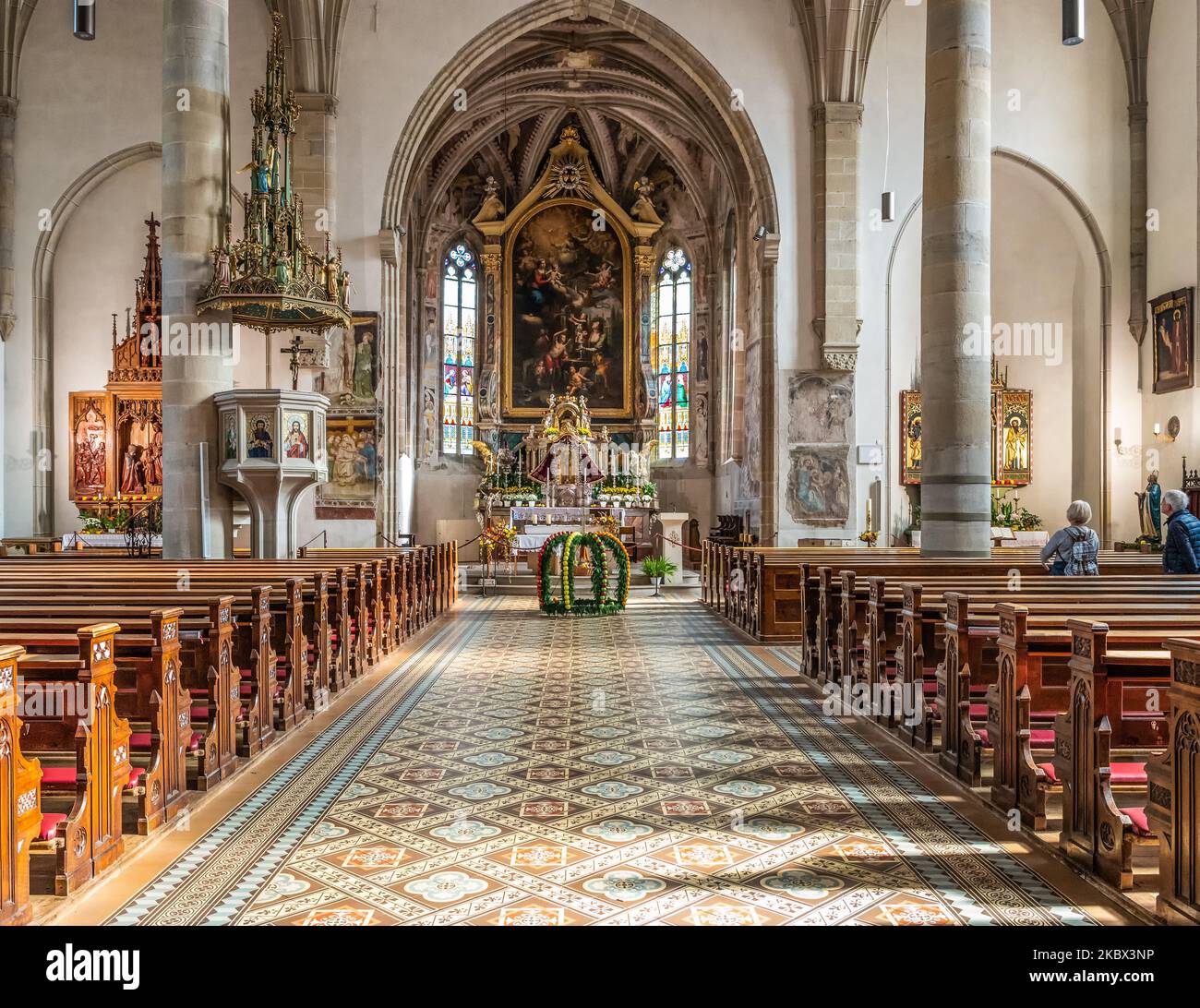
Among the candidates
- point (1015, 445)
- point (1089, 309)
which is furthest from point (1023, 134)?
point (1015, 445)

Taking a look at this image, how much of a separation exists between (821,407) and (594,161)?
13.2 m

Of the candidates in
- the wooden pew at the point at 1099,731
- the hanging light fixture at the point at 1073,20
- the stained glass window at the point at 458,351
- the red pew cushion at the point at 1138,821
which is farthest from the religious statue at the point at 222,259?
the stained glass window at the point at 458,351

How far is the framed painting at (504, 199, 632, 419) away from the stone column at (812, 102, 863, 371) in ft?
35.6

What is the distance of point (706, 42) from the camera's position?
18.2 metres

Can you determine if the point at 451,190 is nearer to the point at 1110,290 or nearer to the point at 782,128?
the point at 782,128

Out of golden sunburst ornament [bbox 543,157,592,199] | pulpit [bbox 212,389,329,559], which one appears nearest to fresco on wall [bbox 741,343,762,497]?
golden sunburst ornament [bbox 543,157,592,199]

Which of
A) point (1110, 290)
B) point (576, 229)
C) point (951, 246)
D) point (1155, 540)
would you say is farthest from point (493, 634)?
point (576, 229)

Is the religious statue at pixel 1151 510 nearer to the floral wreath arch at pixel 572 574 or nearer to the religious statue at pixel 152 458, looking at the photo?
the floral wreath arch at pixel 572 574

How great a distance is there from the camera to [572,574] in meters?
13.6

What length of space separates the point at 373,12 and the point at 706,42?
571 centimetres

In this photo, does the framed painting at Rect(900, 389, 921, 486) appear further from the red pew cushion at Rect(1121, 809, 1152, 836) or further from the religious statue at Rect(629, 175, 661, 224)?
the red pew cushion at Rect(1121, 809, 1152, 836)

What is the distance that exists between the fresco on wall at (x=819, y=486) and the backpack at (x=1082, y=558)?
10555 mm

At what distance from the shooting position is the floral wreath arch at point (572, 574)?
44.0 feet
